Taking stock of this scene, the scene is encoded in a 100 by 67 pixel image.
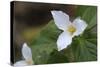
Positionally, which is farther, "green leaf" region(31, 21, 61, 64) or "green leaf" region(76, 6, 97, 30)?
"green leaf" region(76, 6, 97, 30)

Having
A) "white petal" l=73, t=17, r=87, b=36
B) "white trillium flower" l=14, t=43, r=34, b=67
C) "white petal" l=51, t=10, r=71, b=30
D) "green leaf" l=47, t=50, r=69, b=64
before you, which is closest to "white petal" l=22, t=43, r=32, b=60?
"white trillium flower" l=14, t=43, r=34, b=67

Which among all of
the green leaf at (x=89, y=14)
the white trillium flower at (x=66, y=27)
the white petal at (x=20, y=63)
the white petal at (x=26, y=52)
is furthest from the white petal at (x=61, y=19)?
the white petal at (x=20, y=63)

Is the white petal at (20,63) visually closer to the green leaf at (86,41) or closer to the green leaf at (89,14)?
the green leaf at (86,41)

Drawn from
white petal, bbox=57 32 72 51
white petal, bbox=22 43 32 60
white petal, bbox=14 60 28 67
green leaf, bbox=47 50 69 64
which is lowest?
white petal, bbox=14 60 28 67

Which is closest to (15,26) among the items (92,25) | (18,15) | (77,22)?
(18,15)

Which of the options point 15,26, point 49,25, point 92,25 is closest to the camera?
point 15,26

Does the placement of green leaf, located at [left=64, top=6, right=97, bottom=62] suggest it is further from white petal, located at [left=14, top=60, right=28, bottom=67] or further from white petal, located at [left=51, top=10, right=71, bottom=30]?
white petal, located at [left=14, top=60, right=28, bottom=67]

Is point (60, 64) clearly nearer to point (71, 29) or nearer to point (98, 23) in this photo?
point (71, 29)

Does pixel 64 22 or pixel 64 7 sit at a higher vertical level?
pixel 64 7
